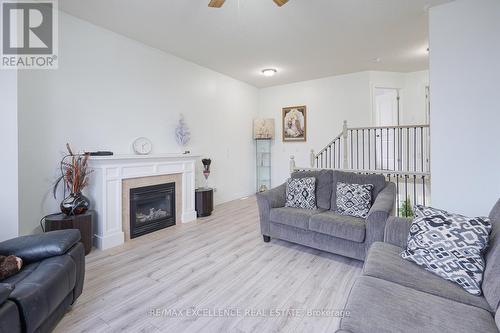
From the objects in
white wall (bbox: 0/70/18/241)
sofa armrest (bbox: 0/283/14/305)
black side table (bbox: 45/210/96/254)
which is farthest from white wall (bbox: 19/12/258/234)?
sofa armrest (bbox: 0/283/14/305)

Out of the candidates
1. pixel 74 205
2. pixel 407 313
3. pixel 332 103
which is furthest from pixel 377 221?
pixel 332 103

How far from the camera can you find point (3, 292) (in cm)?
115

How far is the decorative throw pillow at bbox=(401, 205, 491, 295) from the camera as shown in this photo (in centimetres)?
141

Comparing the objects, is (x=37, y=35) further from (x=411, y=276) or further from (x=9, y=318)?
(x=411, y=276)

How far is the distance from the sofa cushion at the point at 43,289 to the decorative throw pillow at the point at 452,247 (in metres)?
2.30

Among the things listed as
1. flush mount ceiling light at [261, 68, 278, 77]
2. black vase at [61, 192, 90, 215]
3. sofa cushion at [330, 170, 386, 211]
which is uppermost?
flush mount ceiling light at [261, 68, 278, 77]

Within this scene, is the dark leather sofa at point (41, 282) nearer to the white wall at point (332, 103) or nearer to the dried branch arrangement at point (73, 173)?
the dried branch arrangement at point (73, 173)

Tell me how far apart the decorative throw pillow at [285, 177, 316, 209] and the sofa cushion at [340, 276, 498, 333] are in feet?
5.98

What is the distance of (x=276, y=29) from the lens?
11.0 feet

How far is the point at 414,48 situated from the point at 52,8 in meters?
5.29

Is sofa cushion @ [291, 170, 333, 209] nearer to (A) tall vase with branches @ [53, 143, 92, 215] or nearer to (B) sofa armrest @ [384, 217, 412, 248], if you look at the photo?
(B) sofa armrest @ [384, 217, 412, 248]

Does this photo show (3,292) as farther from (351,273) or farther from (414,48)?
(414,48)

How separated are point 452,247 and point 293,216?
61.7 inches

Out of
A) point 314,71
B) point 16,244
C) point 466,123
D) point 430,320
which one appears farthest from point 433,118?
point 16,244
